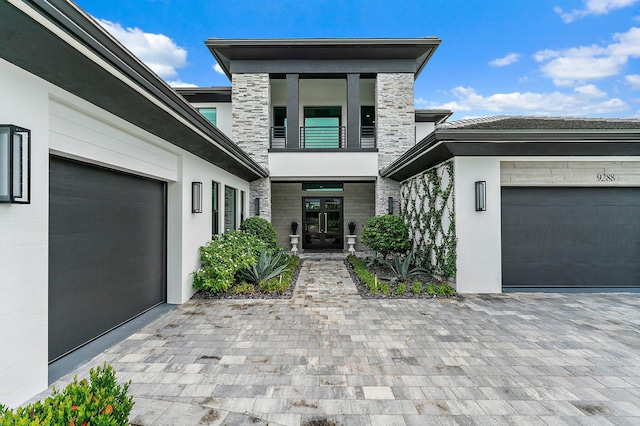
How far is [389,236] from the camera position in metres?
9.22

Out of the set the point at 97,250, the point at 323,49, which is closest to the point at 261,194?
the point at 323,49

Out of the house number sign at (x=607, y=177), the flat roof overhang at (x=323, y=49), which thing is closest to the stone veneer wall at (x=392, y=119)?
the flat roof overhang at (x=323, y=49)

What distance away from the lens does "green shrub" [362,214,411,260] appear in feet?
30.2

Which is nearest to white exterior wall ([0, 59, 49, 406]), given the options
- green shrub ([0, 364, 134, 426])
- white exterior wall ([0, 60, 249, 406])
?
white exterior wall ([0, 60, 249, 406])

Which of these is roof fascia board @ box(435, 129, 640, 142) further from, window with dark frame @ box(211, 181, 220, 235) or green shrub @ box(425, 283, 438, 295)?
window with dark frame @ box(211, 181, 220, 235)

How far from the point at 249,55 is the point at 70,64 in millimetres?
9907

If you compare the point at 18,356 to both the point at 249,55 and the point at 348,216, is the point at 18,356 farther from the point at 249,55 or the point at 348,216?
the point at 348,216

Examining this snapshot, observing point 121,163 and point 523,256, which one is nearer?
point 121,163

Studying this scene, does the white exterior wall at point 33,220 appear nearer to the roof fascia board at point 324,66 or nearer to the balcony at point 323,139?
the roof fascia board at point 324,66

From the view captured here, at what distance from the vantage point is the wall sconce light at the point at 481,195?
6.53m

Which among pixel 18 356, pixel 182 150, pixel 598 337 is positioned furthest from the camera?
pixel 182 150

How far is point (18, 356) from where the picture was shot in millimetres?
2705

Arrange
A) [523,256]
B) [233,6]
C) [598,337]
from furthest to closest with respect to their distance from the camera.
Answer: [233,6] → [523,256] → [598,337]

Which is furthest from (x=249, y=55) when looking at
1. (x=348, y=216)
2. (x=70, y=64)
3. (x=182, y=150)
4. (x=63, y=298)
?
(x=63, y=298)
